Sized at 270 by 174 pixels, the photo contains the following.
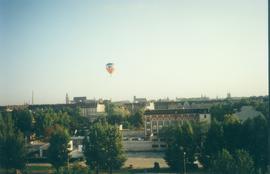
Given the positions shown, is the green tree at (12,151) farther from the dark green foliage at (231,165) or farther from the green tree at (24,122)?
the green tree at (24,122)

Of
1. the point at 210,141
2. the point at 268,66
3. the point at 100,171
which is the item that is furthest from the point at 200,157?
the point at 268,66

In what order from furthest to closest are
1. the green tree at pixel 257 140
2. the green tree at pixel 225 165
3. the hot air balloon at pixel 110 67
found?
the hot air balloon at pixel 110 67 → the green tree at pixel 257 140 → the green tree at pixel 225 165

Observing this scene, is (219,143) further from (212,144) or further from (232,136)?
(232,136)

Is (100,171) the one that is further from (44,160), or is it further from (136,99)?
(136,99)

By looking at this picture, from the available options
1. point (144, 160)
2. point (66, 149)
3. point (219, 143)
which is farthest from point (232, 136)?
point (66, 149)

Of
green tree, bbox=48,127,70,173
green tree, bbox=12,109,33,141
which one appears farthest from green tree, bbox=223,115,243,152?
green tree, bbox=12,109,33,141

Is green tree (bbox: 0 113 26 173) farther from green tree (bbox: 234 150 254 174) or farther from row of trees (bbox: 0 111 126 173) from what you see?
green tree (bbox: 234 150 254 174)

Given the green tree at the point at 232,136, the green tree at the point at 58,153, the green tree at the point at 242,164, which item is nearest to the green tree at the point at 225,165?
the green tree at the point at 242,164
